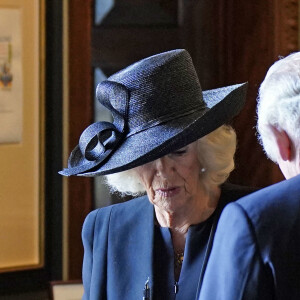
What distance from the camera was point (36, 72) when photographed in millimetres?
2510

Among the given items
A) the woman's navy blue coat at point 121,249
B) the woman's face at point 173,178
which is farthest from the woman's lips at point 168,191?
the woman's navy blue coat at point 121,249

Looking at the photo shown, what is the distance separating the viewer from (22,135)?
2545 mm

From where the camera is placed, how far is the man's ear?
39.9 inches

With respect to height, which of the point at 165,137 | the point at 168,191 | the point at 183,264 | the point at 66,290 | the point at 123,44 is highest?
the point at 123,44

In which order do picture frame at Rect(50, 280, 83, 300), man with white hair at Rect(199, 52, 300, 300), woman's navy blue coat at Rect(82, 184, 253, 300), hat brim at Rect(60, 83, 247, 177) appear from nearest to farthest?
man with white hair at Rect(199, 52, 300, 300) → hat brim at Rect(60, 83, 247, 177) → woman's navy blue coat at Rect(82, 184, 253, 300) → picture frame at Rect(50, 280, 83, 300)

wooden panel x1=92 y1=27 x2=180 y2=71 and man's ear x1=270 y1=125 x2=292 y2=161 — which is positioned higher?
wooden panel x1=92 y1=27 x2=180 y2=71

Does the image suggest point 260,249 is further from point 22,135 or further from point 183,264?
point 22,135

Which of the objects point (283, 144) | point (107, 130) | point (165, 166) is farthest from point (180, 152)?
point (283, 144)

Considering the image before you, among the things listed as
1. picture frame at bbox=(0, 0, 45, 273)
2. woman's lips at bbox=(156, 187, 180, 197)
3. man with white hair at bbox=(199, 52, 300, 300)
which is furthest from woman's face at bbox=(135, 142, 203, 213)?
picture frame at bbox=(0, 0, 45, 273)

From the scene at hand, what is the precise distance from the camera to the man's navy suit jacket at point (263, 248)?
2.86ft

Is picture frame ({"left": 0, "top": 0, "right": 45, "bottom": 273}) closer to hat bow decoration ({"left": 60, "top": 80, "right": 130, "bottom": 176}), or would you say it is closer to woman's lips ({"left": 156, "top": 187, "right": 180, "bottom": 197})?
hat bow decoration ({"left": 60, "top": 80, "right": 130, "bottom": 176})

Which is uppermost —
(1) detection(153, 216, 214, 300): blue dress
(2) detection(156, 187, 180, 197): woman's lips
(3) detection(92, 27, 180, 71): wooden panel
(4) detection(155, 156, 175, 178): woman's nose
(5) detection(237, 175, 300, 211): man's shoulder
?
(3) detection(92, 27, 180, 71): wooden panel

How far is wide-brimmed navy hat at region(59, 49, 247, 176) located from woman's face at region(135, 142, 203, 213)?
54 millimetres

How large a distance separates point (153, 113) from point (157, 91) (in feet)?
0.16
